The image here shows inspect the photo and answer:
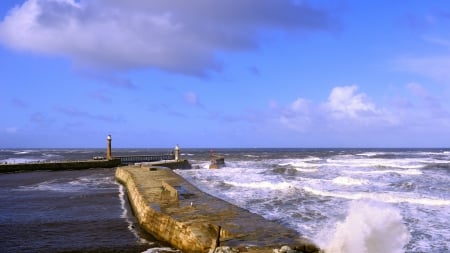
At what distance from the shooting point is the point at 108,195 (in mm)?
15625

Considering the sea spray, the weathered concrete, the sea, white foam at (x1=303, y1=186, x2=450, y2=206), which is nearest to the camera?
the sea spray

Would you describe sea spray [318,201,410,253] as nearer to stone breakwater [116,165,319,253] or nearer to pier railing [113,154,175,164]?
stone breakwater [116,165,319,253]

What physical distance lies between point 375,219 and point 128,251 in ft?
14.1

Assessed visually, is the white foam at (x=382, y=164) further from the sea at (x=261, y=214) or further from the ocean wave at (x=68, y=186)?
the ocean wave at (x=68, y=186)

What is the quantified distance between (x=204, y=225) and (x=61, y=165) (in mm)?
23937

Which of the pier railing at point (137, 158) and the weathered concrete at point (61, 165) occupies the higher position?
the pier railing at point (137, 158)

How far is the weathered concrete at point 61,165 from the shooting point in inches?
1093

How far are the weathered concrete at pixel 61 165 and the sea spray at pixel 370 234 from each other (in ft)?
83.6

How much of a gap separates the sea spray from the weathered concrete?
25482 mm

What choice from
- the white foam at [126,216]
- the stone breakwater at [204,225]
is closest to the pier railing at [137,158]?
the white foam at [126,216]

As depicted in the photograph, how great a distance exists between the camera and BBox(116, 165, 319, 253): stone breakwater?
22.8 ft

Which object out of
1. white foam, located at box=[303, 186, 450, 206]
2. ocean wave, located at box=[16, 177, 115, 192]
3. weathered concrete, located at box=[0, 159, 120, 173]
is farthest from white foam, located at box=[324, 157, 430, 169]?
ocean wave, located at box=[16, 177, 115, 192]

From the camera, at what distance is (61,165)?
2969cm

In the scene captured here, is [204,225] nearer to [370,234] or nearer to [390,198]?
[370,234]
